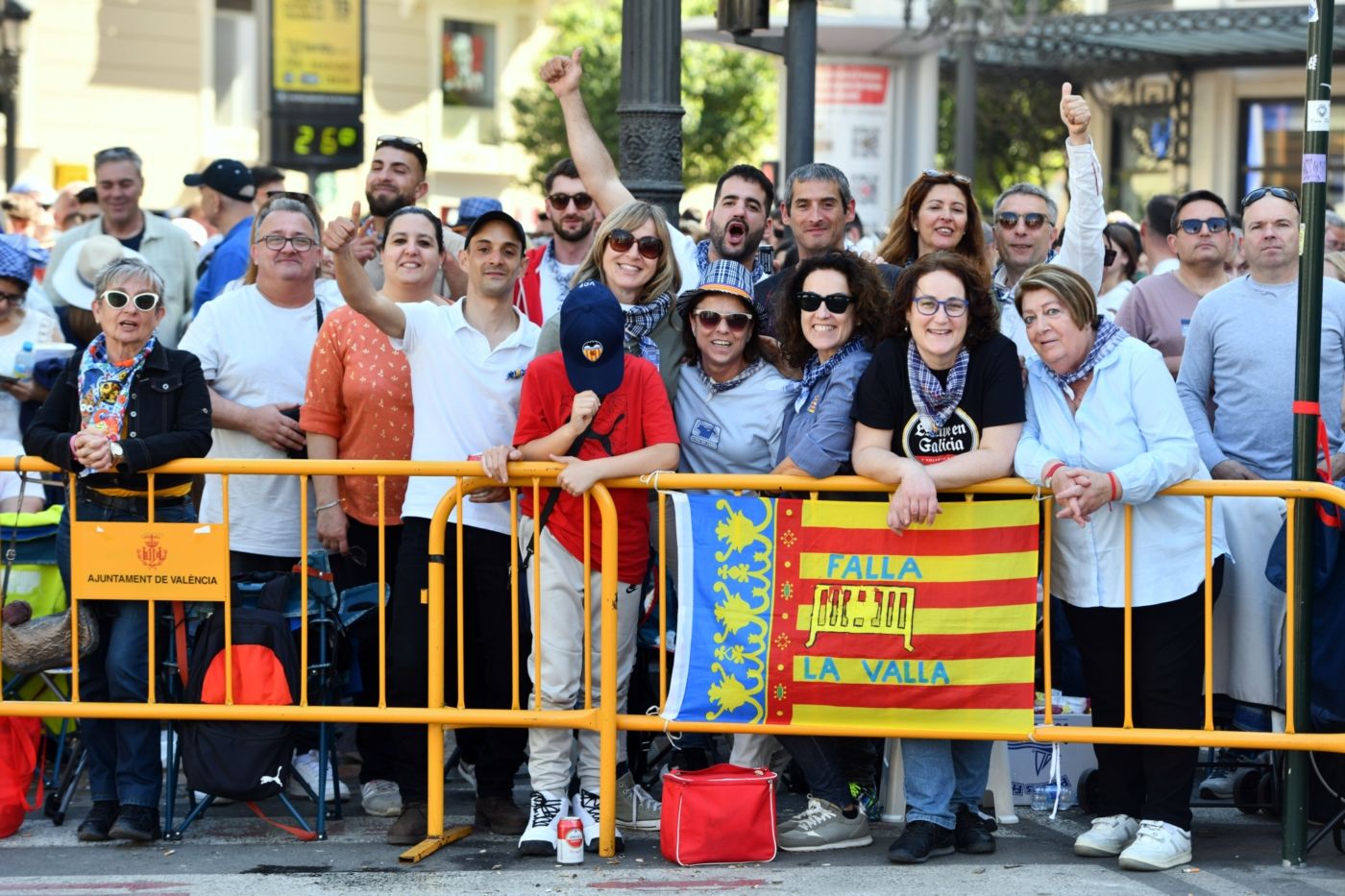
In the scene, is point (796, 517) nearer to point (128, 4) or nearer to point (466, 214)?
point (466, 214)

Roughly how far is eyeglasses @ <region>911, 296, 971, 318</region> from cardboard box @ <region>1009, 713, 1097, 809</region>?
174 centimetres

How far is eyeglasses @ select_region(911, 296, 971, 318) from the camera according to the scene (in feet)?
18.7

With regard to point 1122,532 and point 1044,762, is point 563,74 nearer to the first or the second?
point 1122,532

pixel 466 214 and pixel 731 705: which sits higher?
pixel 466 214

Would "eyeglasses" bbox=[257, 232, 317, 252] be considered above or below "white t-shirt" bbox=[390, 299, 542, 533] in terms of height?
above

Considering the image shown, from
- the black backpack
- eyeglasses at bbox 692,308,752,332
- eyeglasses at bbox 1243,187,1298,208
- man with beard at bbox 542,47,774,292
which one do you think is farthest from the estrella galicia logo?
eyeglasses at bbox 1243,187,1298,208

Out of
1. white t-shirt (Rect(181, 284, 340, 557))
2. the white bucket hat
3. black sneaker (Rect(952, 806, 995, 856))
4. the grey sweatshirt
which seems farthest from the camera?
the white bucket hat

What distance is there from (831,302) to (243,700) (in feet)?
7.85

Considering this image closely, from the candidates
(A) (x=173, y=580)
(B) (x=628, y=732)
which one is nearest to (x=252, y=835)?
(A) (x=173, y=580)

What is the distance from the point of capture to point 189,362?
6258mm

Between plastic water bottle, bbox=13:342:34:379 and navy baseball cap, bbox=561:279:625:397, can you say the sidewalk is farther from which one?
plastic water bottle, bbox=13:342:34:379

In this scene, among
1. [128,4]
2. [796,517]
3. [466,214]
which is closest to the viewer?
[796,517]

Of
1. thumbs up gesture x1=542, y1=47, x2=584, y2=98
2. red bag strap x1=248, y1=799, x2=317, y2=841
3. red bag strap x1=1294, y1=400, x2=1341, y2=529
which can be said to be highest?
thumbs up gesture x1=542, y1=47, x2=584, y2=98

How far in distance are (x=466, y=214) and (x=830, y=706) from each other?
12.4 ft
